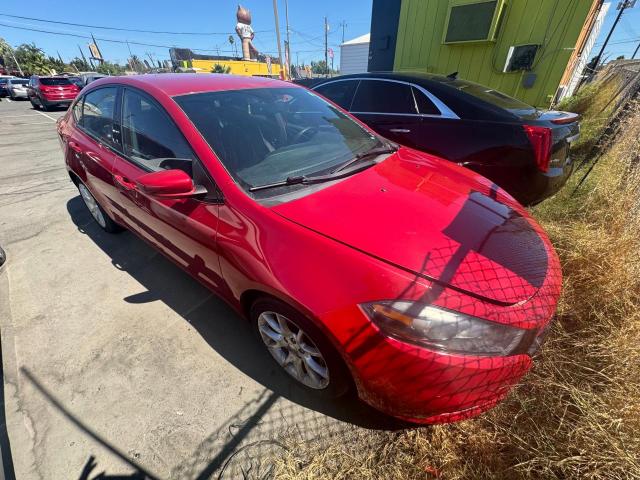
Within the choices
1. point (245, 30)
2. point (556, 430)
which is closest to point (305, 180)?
point (556, 430)

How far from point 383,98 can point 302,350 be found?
3.17 metres

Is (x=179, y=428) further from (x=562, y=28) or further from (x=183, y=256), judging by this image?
(x=562, y=28)

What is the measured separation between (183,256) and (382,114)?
9.18 feet

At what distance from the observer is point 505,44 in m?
7.02

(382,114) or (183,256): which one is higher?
(382,114)

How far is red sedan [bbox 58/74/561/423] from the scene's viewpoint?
1192 millimetres

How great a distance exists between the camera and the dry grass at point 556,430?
1323 mm

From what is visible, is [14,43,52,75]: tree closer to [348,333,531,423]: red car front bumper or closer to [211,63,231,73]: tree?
[211,63,231,73]: tree

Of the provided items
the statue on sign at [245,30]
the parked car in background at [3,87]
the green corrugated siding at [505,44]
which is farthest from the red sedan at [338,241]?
the statue on sign at [245,30]

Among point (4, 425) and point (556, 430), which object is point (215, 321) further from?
point (556, 430)

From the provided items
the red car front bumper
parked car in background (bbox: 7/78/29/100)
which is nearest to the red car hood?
the red car front bumper

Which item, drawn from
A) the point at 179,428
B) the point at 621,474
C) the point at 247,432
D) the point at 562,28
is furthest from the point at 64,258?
the point at 562,28

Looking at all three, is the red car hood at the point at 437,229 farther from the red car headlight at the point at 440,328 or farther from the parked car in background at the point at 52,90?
the parked car in background at the point at 52,90

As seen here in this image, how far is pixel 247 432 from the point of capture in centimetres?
160
